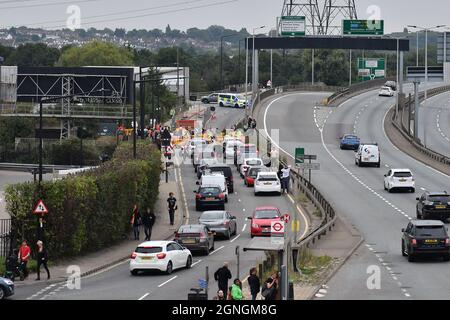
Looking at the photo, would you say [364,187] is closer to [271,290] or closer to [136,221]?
[136,221]

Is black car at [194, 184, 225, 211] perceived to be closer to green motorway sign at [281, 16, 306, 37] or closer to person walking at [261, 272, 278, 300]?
person walking at [261, 272, 278, 300]

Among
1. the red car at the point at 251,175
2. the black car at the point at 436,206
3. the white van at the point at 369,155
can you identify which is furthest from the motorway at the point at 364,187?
the red car at the point at 251,175

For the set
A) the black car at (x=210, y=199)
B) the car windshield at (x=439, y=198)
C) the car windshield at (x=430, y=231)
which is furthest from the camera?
the black car at (x=210, y=199)

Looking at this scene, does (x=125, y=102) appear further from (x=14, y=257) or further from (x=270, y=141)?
(x=14, y=257)

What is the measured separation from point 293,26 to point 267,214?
83621 mm

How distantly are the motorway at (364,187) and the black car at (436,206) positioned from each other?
1464 mm

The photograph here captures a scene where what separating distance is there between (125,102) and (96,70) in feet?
21.6

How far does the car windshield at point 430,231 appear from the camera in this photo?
40.6 meters

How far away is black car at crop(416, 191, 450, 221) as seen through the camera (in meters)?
52.8

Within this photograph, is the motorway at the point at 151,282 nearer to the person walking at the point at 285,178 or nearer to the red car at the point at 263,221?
the red car at the point at 263,221

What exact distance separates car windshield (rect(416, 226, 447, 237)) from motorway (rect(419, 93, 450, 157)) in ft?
179

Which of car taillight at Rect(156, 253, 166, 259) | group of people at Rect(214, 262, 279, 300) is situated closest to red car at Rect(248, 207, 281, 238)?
car taillight at Rect(156, 253, 166, 259)

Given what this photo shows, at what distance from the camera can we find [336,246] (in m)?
46.4
